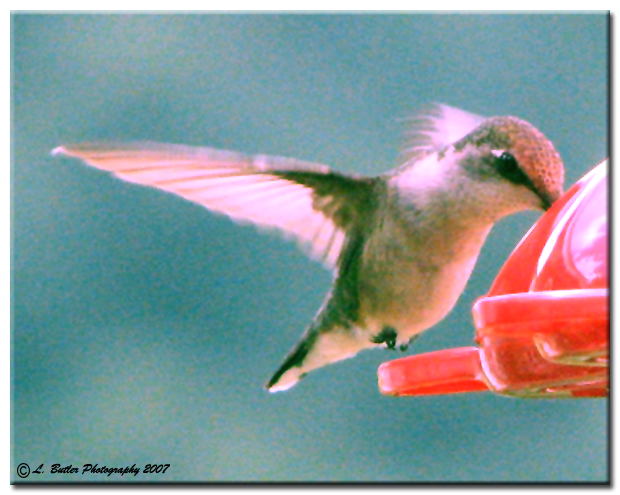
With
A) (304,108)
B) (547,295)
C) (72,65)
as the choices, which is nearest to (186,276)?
(304,108)

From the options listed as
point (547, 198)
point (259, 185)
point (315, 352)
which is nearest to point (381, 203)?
point (259, 185)

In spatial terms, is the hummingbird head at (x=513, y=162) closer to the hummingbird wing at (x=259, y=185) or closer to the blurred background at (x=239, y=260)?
the hummingbird wing at (x=259, y=185)

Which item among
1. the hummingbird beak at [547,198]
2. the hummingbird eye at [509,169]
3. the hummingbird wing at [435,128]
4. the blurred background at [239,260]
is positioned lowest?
the blurred background at [239,260]

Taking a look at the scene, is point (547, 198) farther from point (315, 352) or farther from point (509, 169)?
point (315, 352)

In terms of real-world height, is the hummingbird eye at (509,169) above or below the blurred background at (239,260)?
above

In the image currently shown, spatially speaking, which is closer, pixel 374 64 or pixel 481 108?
pixel 481 108

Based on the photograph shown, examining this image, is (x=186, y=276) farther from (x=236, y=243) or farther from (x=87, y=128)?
(x=87, y=128)

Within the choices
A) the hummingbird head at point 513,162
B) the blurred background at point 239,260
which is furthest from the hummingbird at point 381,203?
the blurred background at point 239,260

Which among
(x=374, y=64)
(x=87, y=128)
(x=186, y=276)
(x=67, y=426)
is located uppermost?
(x=374, y=64)
